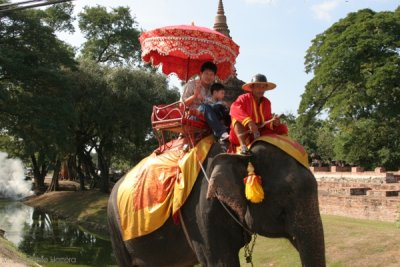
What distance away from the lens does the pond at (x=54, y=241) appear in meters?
17.3

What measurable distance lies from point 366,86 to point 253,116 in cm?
2724

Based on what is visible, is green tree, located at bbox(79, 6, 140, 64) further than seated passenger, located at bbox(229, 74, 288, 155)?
Yes

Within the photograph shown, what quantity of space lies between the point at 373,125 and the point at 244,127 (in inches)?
1124

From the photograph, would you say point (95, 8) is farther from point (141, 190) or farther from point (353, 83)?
point (141, 190)

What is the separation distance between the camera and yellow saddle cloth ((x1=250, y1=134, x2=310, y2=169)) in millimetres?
4301

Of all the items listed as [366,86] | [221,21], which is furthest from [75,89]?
[366,86]

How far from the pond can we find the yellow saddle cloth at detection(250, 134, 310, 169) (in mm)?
13189

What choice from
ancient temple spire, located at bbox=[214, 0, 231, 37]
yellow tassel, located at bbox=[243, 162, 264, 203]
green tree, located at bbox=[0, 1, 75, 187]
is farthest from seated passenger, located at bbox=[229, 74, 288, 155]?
ancient temple spire, located at bbox=[214, 0, 231, 37]

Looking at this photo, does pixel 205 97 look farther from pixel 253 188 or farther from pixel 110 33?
pixel 110 33

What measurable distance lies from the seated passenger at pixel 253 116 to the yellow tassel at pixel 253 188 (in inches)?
14.5

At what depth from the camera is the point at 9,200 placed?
44.8m

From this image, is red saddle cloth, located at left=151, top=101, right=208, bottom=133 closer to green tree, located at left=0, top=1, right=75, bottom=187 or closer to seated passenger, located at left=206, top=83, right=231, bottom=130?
seated passenger, located at left=206, top=83, right=231, bottom=130

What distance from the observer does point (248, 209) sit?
4289 millimetres

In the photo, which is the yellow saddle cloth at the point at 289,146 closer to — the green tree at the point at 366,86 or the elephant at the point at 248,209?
the elephant at the point at 248,209
